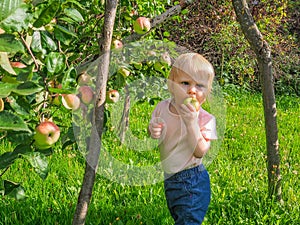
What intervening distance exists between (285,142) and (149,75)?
1687 millimetres

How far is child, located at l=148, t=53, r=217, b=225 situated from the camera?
68.3 inches

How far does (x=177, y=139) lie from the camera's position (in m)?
1.76

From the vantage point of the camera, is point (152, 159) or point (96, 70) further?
point (152, 159)

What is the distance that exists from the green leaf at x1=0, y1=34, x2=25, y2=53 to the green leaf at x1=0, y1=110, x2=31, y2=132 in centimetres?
13

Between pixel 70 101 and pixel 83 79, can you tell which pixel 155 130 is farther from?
pixel 70 101

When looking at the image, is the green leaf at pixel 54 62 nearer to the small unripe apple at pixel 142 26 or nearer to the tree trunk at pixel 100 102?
the tree trunk at pixel 100 102

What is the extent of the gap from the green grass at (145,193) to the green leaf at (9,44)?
49.8 inches

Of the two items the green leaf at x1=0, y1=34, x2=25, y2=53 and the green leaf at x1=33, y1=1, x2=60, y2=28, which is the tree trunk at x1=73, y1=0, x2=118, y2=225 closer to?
the green leaf at x1=33, y1=1, x2=60, y2=28

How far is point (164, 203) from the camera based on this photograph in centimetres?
246

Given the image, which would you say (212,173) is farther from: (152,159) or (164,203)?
(164,203)

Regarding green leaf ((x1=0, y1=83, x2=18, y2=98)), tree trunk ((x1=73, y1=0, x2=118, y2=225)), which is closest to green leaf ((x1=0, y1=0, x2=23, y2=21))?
green leaf ((x1=0, y1=83, x2=18, y2=98))

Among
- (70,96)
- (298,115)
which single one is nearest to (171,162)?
(70,96)

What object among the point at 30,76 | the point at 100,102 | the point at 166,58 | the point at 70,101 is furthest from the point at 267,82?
the point at 30,76

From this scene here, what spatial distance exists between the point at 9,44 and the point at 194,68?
970 mm
